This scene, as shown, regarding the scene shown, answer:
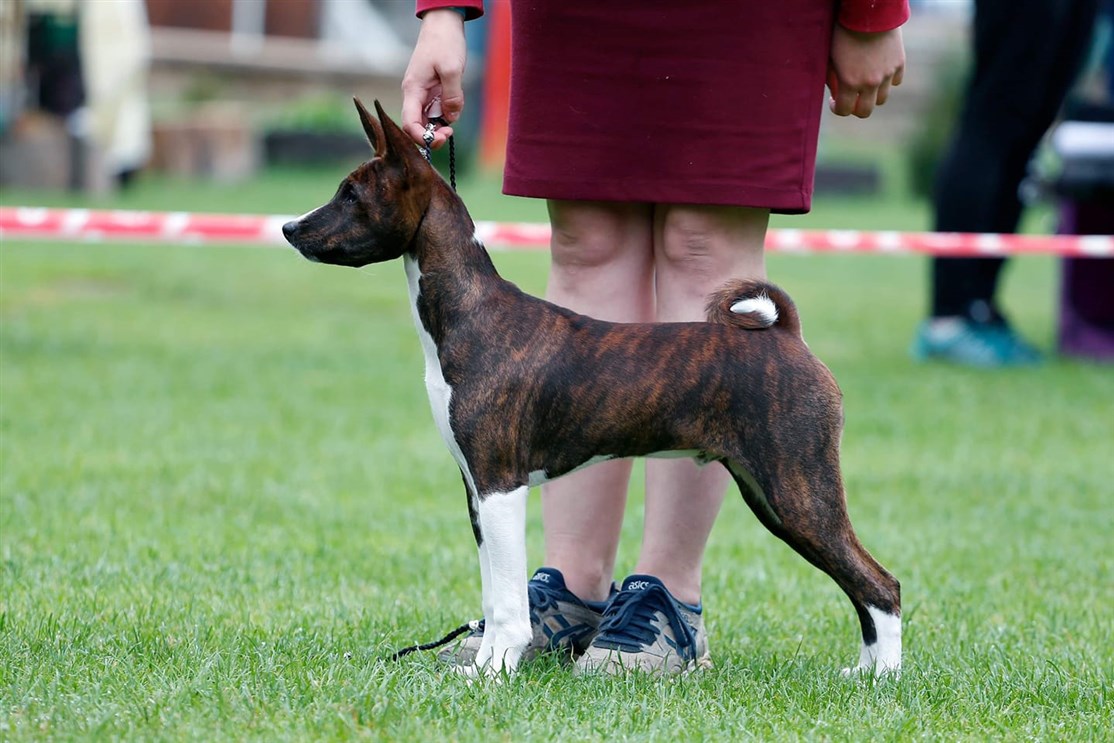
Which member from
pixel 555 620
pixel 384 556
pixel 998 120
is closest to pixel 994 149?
pixel 998 120

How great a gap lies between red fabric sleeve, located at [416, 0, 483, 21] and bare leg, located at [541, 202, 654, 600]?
432 mm

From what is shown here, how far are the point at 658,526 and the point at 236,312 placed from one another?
6.98 metres

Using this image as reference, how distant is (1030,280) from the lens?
1313 cm

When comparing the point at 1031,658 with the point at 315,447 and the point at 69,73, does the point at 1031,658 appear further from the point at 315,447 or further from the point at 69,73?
the point at 69,73

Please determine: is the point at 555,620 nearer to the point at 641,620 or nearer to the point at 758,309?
the point at 641,620

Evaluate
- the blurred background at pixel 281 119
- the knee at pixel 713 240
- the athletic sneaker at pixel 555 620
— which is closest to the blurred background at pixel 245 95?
the blurred background at pixel 281 119

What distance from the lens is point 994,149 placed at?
8109 mm

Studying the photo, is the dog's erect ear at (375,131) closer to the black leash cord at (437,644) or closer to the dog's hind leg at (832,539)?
the dog's hind leg at (832,539)

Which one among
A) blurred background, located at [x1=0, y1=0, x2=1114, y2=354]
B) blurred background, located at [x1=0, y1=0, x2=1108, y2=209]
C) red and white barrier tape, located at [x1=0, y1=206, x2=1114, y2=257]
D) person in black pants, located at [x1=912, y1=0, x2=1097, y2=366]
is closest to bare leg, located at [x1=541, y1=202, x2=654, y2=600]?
red and white barrier tape, located at [x1=0, y1=206, x2=1114, y2=257]

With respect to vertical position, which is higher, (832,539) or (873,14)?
(873,14)

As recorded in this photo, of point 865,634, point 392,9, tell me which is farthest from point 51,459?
point 392,9

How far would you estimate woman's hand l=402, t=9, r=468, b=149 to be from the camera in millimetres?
2852

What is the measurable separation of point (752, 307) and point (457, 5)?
830 millimetres

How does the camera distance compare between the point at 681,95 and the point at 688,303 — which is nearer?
the point at 681,95
